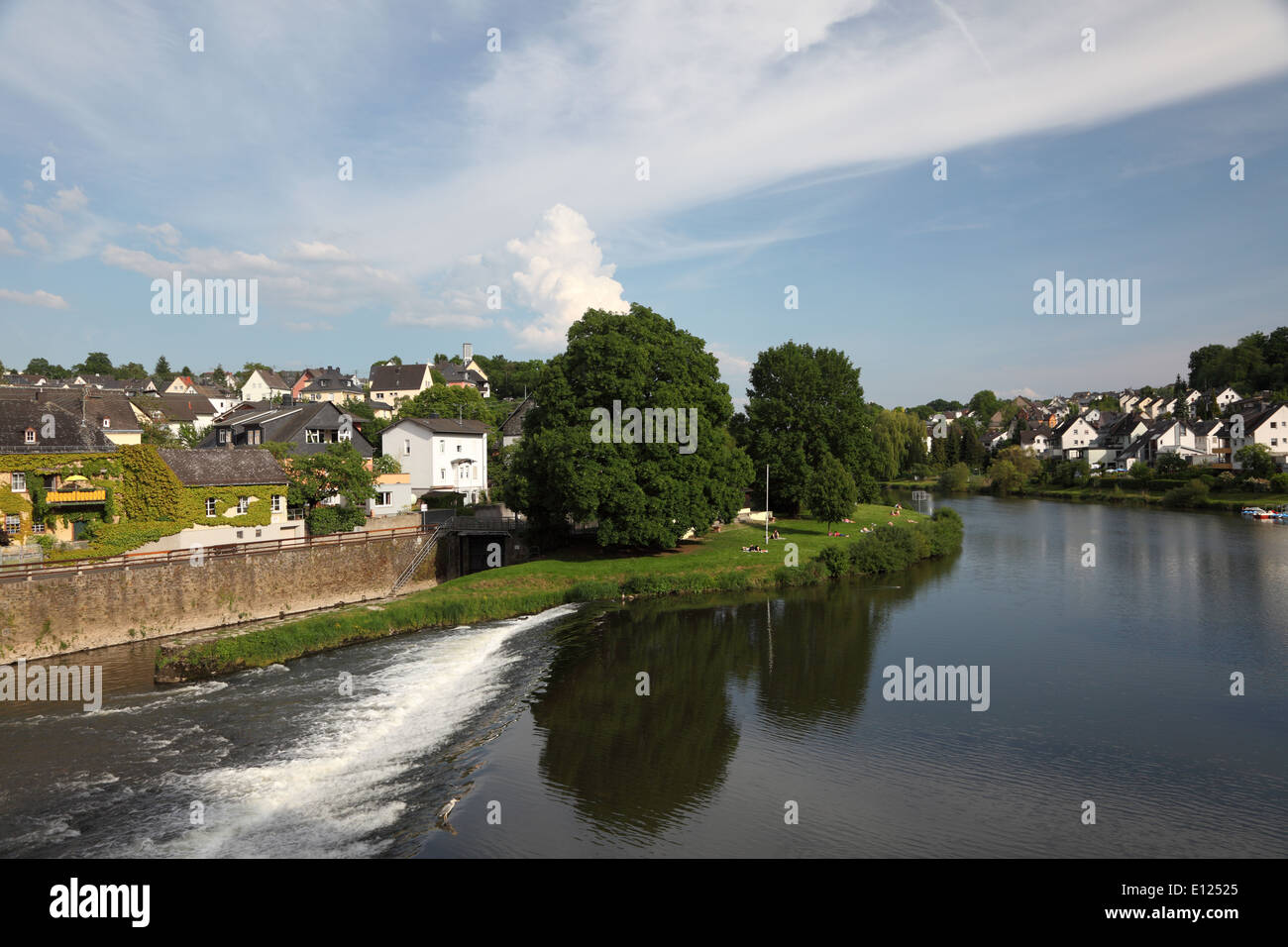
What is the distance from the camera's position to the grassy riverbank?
28.5 m

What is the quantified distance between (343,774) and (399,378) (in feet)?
341

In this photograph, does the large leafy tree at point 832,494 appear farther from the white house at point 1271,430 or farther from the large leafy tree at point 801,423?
the white house at point 1271,430

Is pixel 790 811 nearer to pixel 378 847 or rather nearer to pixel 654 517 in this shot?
pixel 378 847

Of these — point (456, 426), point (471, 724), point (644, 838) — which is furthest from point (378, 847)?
point (456, 426)

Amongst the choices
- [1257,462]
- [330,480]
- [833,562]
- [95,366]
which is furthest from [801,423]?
[95,366]

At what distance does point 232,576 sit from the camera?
3403cm

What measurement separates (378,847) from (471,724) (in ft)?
24.0

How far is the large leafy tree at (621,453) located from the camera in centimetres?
4094

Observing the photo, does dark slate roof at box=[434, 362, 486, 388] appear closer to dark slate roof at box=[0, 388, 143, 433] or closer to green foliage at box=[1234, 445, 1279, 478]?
dark slate roof at box=[0, 388, 143, 433]

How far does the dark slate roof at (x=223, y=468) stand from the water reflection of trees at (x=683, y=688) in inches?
832

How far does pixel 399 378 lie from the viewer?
381 ft

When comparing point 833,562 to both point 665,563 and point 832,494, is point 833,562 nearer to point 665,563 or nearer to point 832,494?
point 832,494

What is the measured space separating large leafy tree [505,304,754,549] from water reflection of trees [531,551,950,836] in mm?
5038
